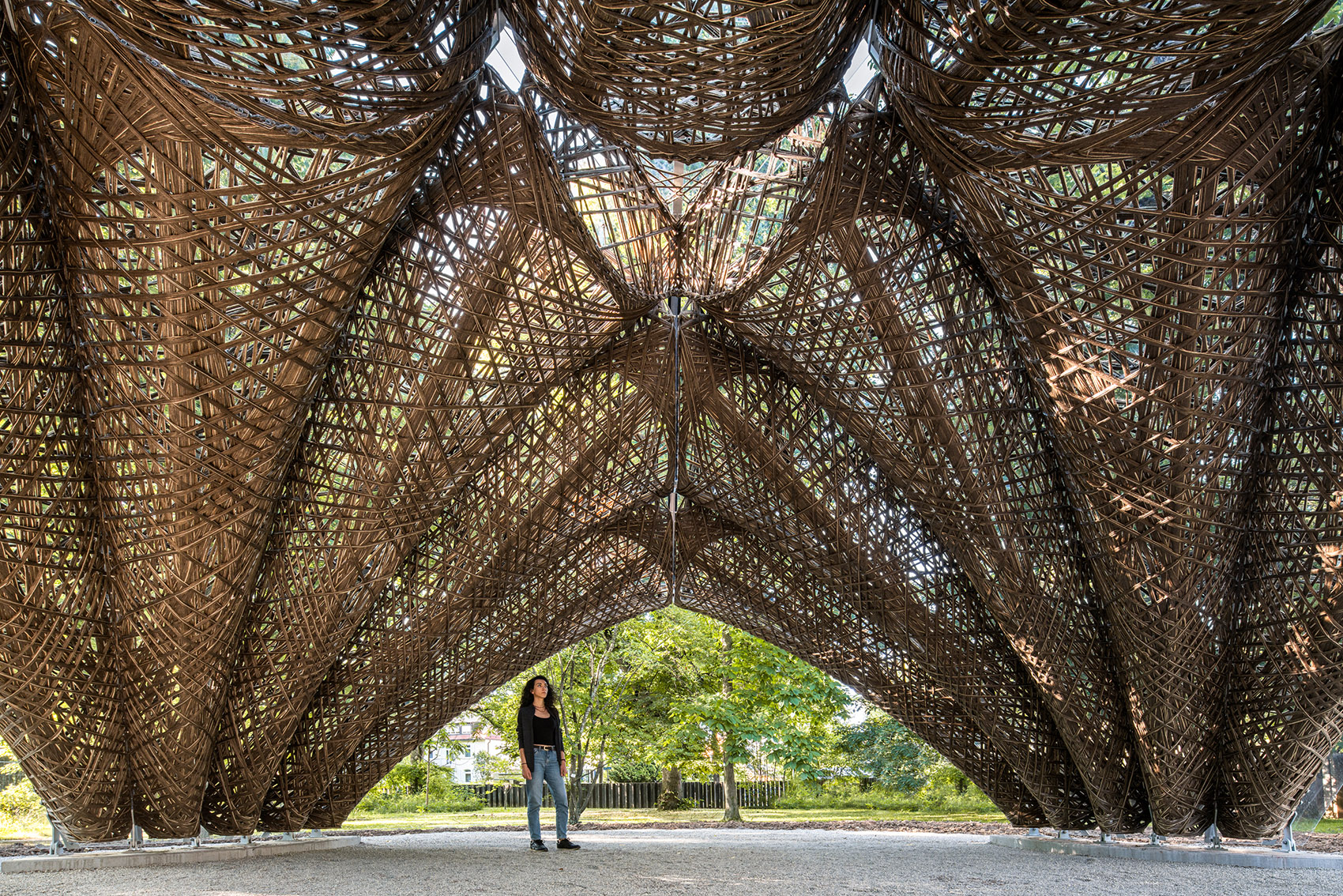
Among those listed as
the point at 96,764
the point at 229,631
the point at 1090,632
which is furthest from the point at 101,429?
the point at 1090,632

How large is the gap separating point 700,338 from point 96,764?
8.42 metres

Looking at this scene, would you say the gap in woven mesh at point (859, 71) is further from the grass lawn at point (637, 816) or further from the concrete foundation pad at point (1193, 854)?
the grass lawn at point (637, 816)

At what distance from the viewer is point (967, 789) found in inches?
1115

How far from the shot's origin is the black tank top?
33.4 ft

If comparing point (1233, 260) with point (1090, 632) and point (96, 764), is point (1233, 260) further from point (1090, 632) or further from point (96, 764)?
point (96, 764)

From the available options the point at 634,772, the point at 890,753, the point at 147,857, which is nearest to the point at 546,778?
the point at 147,857

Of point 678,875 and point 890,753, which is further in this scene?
point 890,753

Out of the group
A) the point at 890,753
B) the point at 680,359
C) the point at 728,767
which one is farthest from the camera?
the point at 890,753

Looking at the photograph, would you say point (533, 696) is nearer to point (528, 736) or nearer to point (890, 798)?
point (528, 736)

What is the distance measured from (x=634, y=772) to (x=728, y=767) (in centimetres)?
606

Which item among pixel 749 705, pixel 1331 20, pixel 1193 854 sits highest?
pixel 1331 20

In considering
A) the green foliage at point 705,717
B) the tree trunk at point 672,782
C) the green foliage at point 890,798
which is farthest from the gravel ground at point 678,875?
the tree trunk at point 672,782

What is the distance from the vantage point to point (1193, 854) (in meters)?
10.7

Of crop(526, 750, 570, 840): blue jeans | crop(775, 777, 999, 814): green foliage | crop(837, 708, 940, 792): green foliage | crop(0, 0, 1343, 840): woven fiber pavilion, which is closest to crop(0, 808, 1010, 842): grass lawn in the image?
crop(775, 777, 999, 814): green foliage
